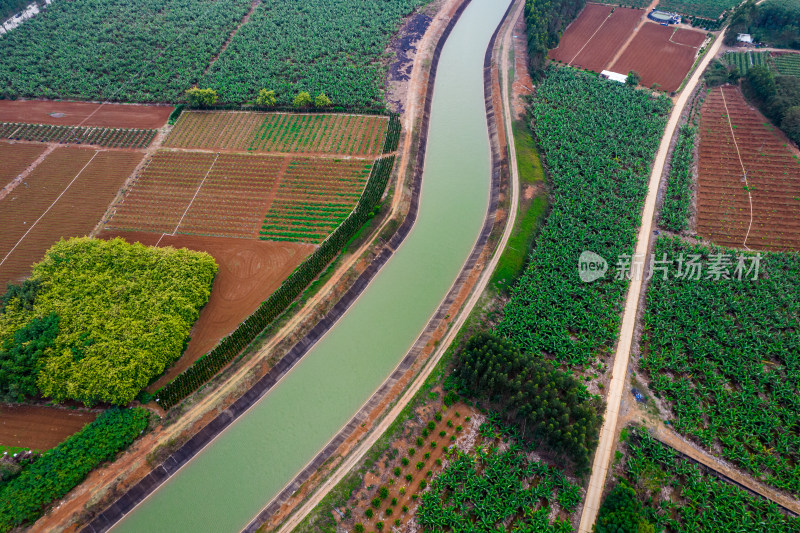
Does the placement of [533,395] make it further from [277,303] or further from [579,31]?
[579,31]

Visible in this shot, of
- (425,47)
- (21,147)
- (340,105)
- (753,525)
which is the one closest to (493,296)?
(753,525)

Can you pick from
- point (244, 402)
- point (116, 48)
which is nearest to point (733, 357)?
point (244, 402)

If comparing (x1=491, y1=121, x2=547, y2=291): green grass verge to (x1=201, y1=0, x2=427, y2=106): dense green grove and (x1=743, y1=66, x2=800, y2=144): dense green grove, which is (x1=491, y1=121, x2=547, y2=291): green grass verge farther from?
(x1=743, y1=66, x2=800, y2=144): dense green grove

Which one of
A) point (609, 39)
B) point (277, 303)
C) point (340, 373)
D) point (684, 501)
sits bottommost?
point (340, 373)

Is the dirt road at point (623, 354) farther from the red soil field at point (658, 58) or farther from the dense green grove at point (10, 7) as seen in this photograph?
the dense green grove at point (10, 7)

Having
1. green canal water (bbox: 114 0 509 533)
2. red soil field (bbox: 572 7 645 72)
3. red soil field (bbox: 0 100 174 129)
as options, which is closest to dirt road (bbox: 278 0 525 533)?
green canal water (bbox: 114 0 509 533)

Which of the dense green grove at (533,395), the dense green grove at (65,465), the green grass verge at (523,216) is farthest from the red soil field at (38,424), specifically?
the green grass verge at (523,216)
